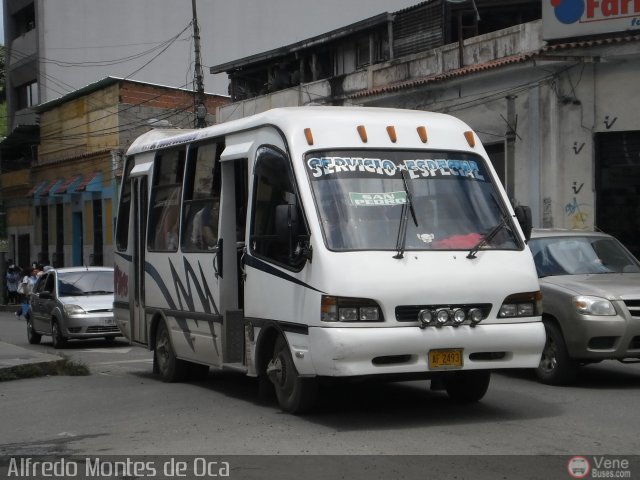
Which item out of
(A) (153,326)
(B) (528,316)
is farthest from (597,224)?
(B) (528,316)

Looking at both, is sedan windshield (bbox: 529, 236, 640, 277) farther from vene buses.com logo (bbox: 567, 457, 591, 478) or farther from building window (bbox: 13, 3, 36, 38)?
building window (bbox: 13, 3, 36, 38)

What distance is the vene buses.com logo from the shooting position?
22.4 ft

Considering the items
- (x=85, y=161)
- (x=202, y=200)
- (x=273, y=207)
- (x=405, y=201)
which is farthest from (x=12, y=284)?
(x=405, y=201)

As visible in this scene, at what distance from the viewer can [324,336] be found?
27.8 feet

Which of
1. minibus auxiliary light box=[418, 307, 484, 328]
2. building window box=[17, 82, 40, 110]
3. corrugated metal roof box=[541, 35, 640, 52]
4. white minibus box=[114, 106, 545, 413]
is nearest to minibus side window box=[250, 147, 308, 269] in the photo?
white minibus box=[114, 106, 545, 413]

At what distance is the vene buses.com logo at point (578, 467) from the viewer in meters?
6.84

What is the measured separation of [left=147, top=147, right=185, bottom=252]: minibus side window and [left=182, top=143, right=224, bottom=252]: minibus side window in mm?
309

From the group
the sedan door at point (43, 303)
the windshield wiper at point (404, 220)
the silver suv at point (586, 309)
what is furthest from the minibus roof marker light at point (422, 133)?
the sedan door at point (43, 303)

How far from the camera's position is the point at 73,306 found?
2011 centimetres

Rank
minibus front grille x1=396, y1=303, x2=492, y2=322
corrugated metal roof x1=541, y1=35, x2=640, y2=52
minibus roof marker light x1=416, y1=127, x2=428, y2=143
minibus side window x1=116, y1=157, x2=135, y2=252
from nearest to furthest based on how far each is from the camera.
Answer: minibus front grille x1=396, y1=303, x2=492, y2=322
minibus roof marker light x1=416, y1=127, x2=428, y2=143
minibus side window x1=116, y1=157, x2=135, y2=252
corrugated metal roof x1=541, y1=35, x2=640, y2=52

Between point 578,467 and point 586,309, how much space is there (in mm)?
4111

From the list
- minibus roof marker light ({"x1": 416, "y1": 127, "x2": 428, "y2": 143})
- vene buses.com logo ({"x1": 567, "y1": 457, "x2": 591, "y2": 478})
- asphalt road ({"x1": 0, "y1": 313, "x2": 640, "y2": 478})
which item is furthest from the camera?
minibus roof marker light ({"x1": 416, "y1": 127, "x2": 428, "y2": 143})

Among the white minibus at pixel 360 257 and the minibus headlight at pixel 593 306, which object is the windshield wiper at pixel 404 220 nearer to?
the white minibus at pixel 360 257

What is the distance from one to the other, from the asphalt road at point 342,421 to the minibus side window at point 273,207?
5.03 ft
